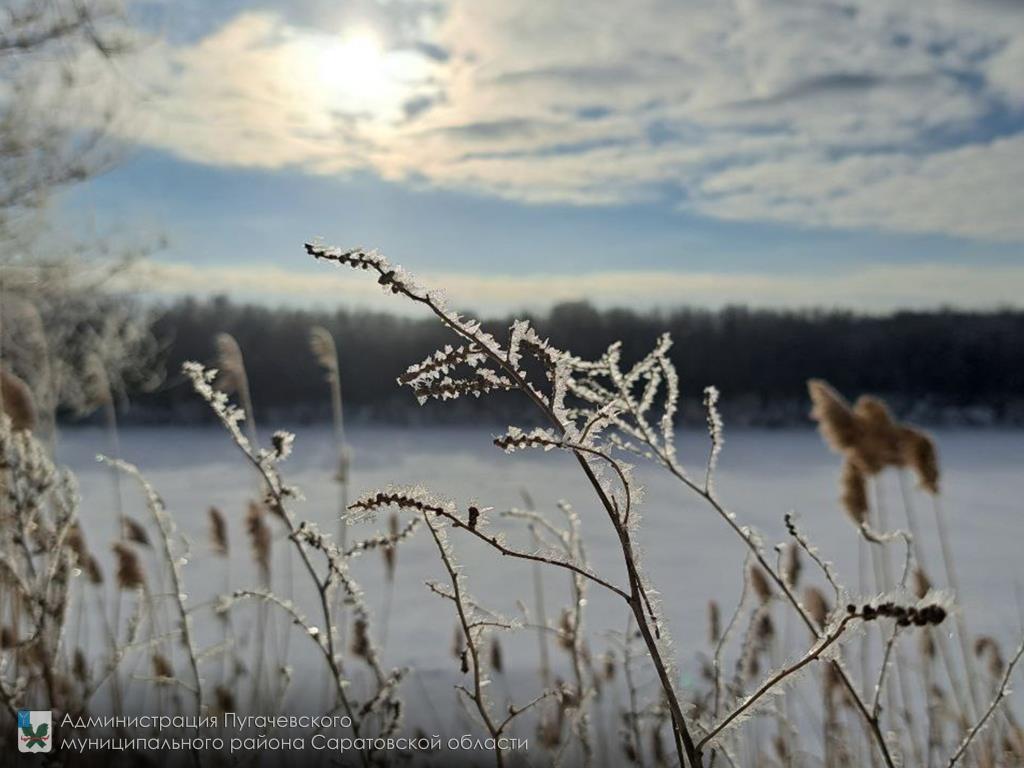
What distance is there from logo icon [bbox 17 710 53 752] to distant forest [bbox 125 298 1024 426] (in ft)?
44.8

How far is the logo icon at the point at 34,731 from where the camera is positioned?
2102 millimetres

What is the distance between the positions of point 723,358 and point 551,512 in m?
9.59

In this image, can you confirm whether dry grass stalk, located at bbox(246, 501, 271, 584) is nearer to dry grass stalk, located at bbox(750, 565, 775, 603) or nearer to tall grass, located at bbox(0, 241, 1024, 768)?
tall grass, located at bbox(0, 241, 1024, 768)

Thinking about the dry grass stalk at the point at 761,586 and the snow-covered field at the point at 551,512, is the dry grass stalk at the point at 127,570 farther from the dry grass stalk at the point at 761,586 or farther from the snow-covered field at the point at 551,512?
the dry grass stalk at the point at 761,586

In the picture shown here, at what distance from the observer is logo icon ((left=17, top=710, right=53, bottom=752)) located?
210 cm

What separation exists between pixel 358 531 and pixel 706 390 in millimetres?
3406

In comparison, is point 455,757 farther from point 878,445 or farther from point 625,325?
Result: point 625,325

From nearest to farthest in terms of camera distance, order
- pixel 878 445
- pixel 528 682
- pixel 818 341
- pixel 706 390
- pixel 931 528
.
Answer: pixel 706 390, pixel 878 445, pixel 528 682, pixel 931 528, pixel 818 341

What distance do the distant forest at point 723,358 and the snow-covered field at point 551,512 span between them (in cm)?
149

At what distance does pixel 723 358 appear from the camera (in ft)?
60.6

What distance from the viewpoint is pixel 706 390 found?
3.18ft

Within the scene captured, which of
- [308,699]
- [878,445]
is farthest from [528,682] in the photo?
[878,445]

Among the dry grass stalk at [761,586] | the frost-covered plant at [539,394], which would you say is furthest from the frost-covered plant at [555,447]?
the dry grass stalk at [761,586]

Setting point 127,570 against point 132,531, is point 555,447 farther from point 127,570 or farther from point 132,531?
point 132,531
